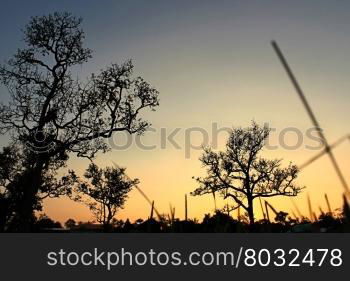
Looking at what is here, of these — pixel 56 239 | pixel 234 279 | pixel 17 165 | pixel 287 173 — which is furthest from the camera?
pixel 287 173

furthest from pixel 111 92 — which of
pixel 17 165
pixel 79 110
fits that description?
pixel 17 165

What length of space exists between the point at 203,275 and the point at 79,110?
34.8 meters

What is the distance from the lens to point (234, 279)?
140 cm

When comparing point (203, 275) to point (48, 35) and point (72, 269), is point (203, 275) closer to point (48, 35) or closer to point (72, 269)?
point (72, 269)

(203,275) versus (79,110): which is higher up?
(79,110)

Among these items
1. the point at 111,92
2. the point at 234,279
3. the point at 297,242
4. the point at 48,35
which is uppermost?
the point at 48,35

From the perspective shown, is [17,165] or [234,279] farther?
[17,165]

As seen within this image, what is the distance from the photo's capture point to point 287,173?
52.2 metres

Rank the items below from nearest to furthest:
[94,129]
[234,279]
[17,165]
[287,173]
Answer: [234,279], [94,129], [17,165], [287,173]

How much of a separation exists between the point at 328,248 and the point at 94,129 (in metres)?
34.3

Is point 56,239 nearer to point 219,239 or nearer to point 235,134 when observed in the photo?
point 219,239

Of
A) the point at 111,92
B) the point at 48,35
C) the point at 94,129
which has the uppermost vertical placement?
the point at 48,35

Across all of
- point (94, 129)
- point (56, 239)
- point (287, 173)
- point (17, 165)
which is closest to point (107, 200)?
point (17, 165)

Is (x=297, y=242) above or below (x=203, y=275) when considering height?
above
